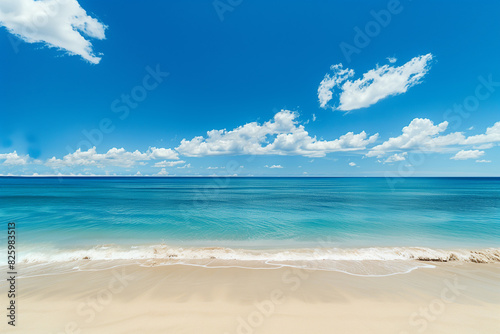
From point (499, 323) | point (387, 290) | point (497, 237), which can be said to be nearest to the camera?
point (499, 323)

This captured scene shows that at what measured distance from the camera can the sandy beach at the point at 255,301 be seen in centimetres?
541

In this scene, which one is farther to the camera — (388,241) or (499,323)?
(388,241)

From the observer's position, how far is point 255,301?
21.4 feet

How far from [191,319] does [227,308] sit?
3.64ft

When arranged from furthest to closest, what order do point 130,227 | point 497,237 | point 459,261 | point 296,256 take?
point 130,227 < point 497,237 < point 296,256 < point 459,261

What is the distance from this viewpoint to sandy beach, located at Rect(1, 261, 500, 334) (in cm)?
541

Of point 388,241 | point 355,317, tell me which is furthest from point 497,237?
point 355,317

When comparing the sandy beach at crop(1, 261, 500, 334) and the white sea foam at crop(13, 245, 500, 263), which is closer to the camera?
the sandy beach at crop(1, 261, 500, 334)

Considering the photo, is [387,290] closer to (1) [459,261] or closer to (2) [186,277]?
(1) [459,261]

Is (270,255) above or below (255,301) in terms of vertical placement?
below

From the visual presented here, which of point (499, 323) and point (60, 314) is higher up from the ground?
point (499, 323)

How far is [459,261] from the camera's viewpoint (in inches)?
404

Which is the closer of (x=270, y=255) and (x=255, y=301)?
(x=255, y=301)

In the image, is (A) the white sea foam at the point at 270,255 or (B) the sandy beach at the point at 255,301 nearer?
(B) the sandy beach at the point at 255,301
